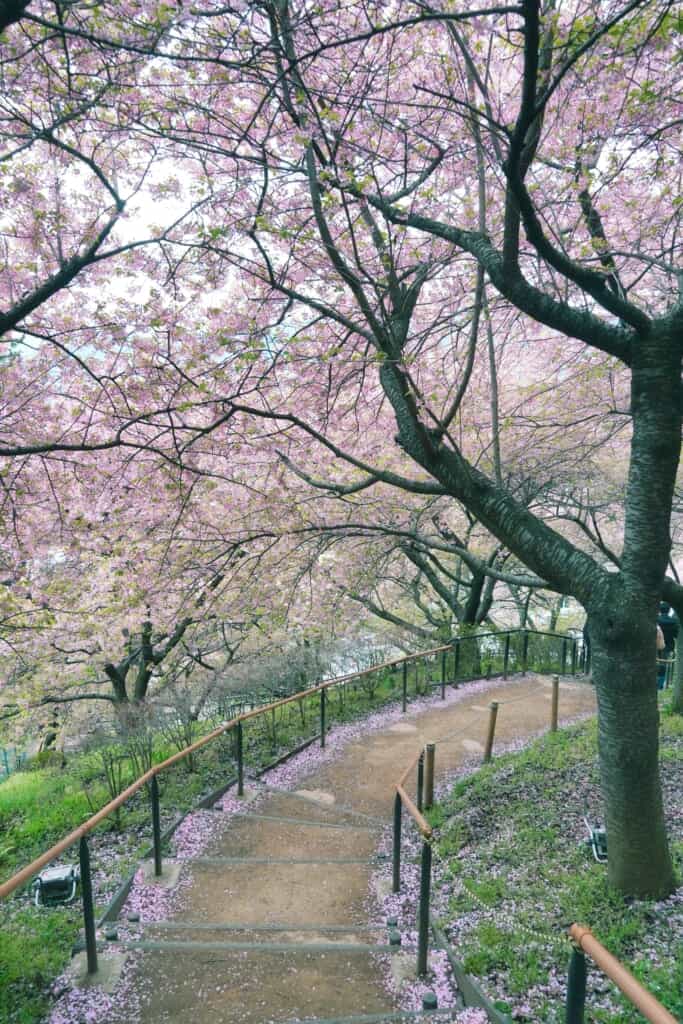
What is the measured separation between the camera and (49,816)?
862 centimetres

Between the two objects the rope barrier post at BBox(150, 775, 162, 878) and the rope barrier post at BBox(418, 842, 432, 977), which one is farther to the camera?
the rope barrier post at BBox(150, 775, 162, 878)

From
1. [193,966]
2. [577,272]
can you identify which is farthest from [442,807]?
[577,272]

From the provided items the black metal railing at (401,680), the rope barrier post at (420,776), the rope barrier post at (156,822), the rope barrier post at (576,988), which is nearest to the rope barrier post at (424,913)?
the rope barrier post at (576,988)

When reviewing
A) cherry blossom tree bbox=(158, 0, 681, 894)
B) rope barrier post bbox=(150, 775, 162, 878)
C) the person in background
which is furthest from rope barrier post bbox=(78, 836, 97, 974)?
the person in background

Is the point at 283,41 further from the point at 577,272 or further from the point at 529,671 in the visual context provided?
the point at 529,671

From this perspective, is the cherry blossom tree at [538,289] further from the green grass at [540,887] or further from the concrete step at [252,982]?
the concrete step at [252,982]

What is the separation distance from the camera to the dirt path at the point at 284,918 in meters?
3.12


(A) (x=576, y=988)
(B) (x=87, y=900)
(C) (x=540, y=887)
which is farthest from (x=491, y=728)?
(A) (x=576, y=988)

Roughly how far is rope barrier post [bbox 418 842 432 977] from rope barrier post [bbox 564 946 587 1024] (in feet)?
4.87

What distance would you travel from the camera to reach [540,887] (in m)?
4.35

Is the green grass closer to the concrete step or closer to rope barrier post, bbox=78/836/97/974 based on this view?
the concrete step

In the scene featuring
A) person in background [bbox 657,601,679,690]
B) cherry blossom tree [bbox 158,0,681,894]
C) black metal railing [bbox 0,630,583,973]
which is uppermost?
cherry blossom tree [bbox 158,0,681,894]

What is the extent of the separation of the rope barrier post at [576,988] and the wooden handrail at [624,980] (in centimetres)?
8

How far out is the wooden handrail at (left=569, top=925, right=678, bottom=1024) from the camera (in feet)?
4.73
